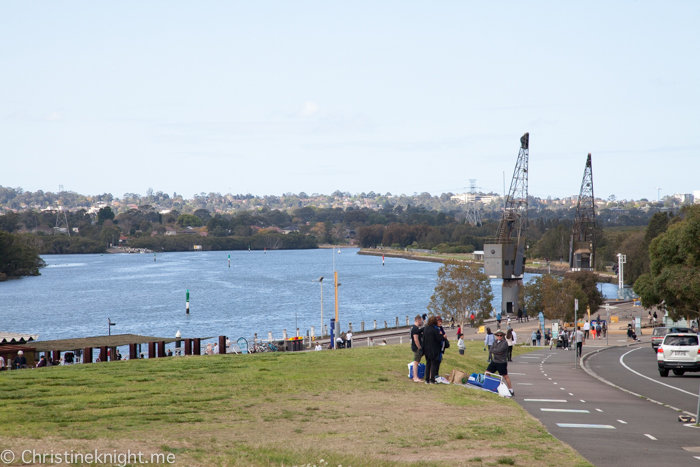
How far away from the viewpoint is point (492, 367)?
16812 millimetres

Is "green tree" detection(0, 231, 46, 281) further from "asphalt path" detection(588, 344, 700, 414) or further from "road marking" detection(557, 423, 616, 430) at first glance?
"road marking" detection(557, 423, 616, 430)

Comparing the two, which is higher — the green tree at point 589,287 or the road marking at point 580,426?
the road marking at point 580,426

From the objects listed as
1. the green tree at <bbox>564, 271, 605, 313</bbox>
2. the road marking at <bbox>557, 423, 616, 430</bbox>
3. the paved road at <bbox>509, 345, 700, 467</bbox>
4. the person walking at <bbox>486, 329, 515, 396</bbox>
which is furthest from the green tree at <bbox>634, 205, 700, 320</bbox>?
the road marking at <bbox>557, 423, 616, 430</bbox>

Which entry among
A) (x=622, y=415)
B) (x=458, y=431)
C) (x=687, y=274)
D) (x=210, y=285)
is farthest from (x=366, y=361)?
(x=210, y=285)

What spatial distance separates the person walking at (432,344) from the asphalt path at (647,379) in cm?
565

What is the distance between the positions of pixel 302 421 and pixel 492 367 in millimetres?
7090

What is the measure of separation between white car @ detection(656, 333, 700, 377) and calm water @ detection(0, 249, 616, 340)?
48.7 meters

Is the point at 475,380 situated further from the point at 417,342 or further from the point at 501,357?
the point at 417,342

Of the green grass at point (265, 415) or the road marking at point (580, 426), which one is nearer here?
the green grass at point (265, 415)

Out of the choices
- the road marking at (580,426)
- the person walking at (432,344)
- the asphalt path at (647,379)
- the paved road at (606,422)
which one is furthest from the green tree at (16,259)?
the road marking at (580,426)

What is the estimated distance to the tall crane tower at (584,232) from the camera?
118125mm

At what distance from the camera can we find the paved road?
32.3 ft

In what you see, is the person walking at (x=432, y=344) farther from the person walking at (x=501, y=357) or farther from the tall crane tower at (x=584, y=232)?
the tall crane tower at (x=584, y=232)

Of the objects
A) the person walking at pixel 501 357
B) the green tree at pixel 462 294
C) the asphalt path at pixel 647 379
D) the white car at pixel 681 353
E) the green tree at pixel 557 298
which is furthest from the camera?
the green tree at pixel 462 294
